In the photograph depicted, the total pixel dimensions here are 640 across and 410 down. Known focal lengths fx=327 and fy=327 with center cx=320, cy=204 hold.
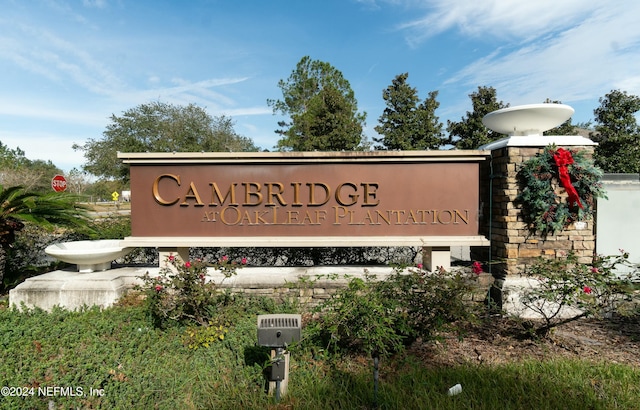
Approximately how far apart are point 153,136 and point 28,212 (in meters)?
25.3

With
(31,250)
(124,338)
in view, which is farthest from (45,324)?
(31,250)

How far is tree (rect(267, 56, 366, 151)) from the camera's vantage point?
69.0ft

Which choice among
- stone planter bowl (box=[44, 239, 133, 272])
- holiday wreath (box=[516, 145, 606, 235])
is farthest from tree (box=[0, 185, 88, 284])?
holiday wreath (box=[516, 145, 606, 235])

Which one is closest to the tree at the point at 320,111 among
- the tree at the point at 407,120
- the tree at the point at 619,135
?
the tree at the point at 407,120

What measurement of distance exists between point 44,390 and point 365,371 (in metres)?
2.59

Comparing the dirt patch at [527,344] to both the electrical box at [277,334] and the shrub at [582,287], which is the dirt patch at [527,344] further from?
the electrical box at [277,334]

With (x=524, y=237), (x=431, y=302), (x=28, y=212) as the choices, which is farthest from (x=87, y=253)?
(x=524, y=237)

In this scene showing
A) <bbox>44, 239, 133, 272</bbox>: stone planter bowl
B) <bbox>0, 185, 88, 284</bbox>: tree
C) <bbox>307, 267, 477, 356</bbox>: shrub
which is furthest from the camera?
<bbox>0, 185, 88, 284</bbox>: tree

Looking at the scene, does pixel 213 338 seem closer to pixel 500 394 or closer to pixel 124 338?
pixel 124 338

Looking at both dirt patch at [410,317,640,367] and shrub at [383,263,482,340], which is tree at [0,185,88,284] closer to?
shrub at [383,263,482,340]

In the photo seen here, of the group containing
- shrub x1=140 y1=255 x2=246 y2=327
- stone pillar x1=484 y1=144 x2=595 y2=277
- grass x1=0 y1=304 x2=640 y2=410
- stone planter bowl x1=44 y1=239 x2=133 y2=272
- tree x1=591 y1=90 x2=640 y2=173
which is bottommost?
grass x1=0 y1=304 x2=640 y2=410

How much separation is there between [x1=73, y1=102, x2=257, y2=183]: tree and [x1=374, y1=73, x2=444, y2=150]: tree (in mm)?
13960

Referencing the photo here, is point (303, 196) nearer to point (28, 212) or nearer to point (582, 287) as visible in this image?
point (582, 287)

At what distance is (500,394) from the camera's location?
255 cm
